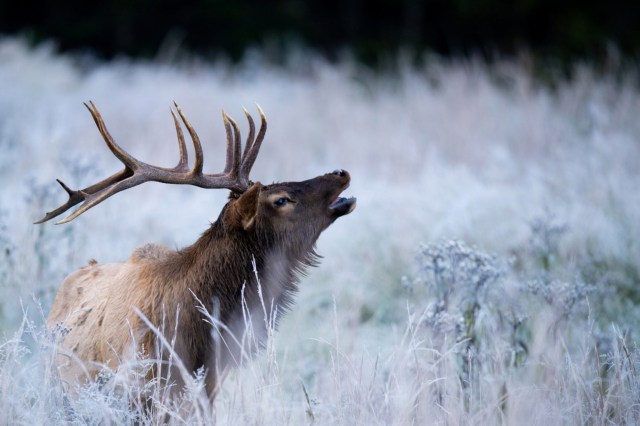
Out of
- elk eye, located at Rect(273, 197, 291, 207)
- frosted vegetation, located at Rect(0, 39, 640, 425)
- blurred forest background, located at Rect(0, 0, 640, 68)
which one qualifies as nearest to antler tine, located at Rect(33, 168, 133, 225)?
frosted vegetation, located at Rect(0, 39, 640, 425)

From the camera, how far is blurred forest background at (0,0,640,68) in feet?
52.9

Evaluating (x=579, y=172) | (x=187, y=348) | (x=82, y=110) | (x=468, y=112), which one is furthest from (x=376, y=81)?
(x=187, y=348)

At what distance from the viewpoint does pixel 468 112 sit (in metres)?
9.02

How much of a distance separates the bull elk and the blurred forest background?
1218 centimetres

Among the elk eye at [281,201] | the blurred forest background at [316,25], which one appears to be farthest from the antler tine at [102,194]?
the blurred forest background at [316,25]

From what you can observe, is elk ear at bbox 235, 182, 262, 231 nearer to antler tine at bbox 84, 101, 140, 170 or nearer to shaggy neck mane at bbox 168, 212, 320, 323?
shaggy neck mane at bbox 168, 212, 320, 323

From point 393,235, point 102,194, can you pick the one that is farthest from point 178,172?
point 393,235

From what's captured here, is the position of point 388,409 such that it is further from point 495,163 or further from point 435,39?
point 435,39

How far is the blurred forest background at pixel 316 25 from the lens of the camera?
16125 millimetres

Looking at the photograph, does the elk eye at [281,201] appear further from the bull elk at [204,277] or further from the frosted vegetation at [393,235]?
the frosted vegetation at [393,235]

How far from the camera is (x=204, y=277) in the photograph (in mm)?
3275

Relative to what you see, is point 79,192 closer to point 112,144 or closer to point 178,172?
point 112,144

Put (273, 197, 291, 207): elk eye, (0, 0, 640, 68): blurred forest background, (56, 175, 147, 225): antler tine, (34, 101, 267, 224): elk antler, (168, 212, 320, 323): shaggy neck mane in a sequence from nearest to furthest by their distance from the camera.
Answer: (56, 175, 147, 225): antler tine → (34, 101, 267, 224): elk antler → (168, 212, 320, 323): shaggy neck mane → (273, 197, 291, 207): elk eye → (0, 0, 640, 68): blurred forest background

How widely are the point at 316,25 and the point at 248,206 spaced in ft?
53.3
